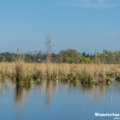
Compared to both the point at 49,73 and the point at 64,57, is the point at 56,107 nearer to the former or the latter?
the point at 49,73

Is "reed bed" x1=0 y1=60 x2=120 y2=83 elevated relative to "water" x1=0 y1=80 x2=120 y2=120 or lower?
elevated

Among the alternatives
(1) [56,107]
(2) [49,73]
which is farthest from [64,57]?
(1) [56,107]

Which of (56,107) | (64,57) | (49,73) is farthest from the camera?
(64,57)

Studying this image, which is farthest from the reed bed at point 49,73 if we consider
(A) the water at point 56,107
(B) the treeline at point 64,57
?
(A) the water at point 56,107

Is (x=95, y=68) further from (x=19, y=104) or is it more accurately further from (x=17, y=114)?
(x=17, y=114)

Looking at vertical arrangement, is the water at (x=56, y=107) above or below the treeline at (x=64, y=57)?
below

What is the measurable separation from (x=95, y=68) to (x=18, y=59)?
638 cm

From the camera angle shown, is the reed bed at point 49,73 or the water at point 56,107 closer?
the water at point 56,107

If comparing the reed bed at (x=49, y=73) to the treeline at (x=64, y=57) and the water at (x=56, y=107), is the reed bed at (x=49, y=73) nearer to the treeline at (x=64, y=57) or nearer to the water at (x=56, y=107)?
the treeline at (x=64, y=57)

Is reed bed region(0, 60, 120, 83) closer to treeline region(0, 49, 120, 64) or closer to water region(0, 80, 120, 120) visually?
treeline region(0, 49, 120, 64)

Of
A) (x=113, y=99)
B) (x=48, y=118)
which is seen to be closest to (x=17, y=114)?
(x=48, y=118)

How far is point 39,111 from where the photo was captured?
8867 millimetres

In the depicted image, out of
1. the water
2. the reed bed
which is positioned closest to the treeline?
the reed bed

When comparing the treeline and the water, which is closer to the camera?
the water
